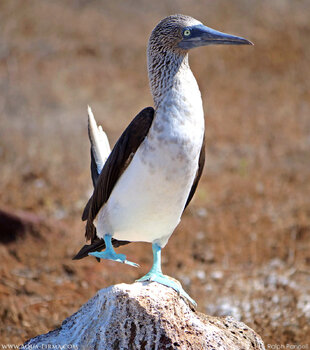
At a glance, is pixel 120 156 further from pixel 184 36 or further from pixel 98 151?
pixel 184 36

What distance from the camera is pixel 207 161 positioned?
10500 millimetres

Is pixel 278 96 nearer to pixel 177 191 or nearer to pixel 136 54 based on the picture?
pixel 136 54

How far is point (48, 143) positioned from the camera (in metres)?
10.5

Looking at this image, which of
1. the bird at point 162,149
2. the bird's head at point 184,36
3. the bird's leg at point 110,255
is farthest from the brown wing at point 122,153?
the bird's head at point 184,36

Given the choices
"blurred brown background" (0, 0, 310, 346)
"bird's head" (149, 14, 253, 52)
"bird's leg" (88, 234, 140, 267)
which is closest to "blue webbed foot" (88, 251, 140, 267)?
"bird's leg" (88, 234, 140, 267)

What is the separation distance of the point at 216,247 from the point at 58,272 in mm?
2303

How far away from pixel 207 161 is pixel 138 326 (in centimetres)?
743

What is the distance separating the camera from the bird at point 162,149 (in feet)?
11.0

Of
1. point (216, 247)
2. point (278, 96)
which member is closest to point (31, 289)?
point (216, 247)

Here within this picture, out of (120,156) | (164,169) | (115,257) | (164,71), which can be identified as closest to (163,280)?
(115,257)

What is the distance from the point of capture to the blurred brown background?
21.0 ft

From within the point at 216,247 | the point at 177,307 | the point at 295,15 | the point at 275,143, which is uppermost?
the point at 295,15

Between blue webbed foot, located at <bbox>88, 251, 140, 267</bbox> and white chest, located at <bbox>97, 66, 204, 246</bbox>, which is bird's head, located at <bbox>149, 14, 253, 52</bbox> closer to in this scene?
white chest, located at <bbox>97, 66, 204, 246</bbox>

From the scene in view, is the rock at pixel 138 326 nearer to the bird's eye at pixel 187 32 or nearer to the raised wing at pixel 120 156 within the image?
the raised wing at pixel 120 156
